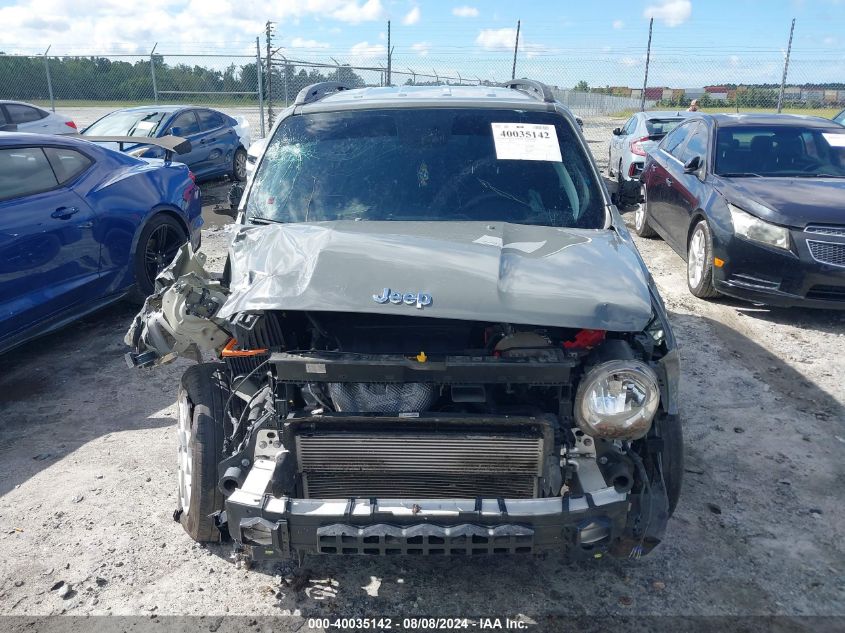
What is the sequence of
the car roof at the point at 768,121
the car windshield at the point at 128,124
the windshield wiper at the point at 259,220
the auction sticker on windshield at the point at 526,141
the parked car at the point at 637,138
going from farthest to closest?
the parked car at the point at 637,138 < the car windshield at the point at 128,124 < the car roof at the point at 768,121 < the auction sticker on windshield at the point at 526,141 < the windshield wiper at the point at 259,220

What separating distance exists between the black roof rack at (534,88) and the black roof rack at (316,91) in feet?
4.31

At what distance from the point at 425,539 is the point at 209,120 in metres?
11.3

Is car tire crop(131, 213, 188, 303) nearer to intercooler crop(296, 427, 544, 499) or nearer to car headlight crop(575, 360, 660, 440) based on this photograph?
intercooler crop(296, 427, 544, 499)

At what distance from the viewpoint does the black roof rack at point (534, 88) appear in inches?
165

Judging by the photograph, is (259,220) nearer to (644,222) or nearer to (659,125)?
(644,222)

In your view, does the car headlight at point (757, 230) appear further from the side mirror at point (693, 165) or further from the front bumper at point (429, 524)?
the front bumper at point (429, 524)

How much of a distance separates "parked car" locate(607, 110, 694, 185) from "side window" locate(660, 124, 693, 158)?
7.78 feet

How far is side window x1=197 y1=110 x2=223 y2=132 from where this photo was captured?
1190cm

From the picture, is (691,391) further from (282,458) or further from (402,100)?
(282,458)

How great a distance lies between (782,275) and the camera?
5758 mm

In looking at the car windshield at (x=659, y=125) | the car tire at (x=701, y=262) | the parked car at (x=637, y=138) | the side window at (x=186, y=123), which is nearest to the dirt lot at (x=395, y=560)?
the car tire at (x=701, y=262)

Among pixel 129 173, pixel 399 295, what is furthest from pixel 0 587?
pixel 129 173

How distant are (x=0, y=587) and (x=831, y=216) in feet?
20.6

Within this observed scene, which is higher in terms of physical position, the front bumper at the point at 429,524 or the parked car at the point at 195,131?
the parked car at the point at 195,131
